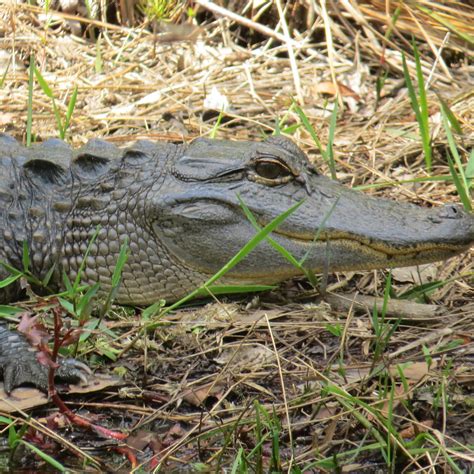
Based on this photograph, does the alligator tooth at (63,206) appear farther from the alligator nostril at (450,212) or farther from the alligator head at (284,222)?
the alligator nostril at (450,212)

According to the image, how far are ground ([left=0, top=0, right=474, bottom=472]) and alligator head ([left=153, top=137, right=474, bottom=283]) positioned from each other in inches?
8.9

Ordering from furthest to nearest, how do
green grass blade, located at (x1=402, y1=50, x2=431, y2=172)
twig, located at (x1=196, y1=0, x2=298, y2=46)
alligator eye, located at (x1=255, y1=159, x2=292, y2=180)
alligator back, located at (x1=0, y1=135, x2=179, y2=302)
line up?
twig, located at (x1=196, y1=0, x2=298, y2=46) → green grass blade, located at (x1=402, y1=50, x2=431, y2=172) → alligator back, located at (x1=0, y1=135, x2=179, y2=302) → alligator eye, located at (x1=255, y1=159, x2=292, y2=180)

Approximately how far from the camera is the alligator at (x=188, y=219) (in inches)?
170

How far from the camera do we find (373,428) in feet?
10.9

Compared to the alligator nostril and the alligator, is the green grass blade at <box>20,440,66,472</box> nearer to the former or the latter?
the alligator

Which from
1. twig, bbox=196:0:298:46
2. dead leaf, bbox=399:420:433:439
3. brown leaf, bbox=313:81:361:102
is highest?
twig, bbox=196:0:298:46

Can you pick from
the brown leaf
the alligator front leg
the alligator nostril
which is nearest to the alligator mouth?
the alligator nostril

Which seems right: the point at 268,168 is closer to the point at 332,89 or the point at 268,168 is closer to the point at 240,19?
the point at 332,89

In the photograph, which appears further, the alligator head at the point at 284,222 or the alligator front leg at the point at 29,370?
the alligator head at the point at 284,222

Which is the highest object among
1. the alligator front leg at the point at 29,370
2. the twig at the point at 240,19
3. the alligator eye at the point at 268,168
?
the alligator eye at the point at 268,168

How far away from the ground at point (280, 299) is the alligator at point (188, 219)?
22 cm

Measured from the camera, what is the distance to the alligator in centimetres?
432

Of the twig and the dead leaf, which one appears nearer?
the dead leaf

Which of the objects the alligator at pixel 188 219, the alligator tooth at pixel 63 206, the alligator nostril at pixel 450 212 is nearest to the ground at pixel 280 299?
the alligator at pixel 188 219
